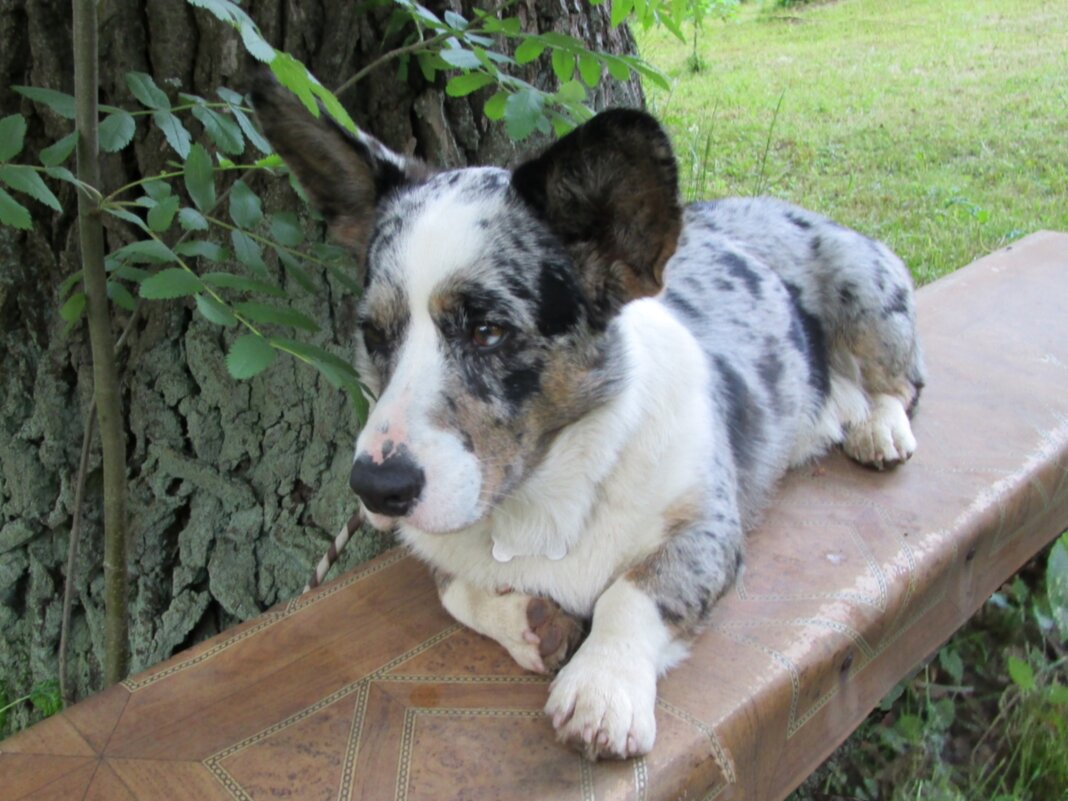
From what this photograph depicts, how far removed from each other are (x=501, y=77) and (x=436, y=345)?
0.65 m

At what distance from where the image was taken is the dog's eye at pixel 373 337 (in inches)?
83.7

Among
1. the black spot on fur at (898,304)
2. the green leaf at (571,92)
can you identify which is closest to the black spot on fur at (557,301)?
the green leaf at (571,92)

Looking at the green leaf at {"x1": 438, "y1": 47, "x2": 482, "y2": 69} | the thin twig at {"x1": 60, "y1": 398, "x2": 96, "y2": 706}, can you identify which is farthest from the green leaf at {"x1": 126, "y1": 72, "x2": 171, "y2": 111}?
the thin twig at {"x1": 60, "y1": 398, "x2": 96, "y2": 706}

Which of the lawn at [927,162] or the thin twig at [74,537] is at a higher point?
the thin twig at [74,537]

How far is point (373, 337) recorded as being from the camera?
216 cm

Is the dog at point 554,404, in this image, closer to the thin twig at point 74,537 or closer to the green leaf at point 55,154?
the green leaf at point 55,154

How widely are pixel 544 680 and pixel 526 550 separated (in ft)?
0.94

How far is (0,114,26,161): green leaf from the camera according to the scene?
1.87 meters

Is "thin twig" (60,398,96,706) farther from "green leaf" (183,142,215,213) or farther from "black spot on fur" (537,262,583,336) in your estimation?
"black spot on fur" (537,262,583,336)

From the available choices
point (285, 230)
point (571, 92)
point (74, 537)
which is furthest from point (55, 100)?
point (74, 537)

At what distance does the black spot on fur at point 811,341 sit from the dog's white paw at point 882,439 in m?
0.17

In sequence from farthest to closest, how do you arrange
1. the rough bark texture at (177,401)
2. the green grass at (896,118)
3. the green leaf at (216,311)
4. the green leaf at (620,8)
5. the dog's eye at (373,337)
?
the green grass at (896,118), the rough bark texture at (177,401), the green leaf at (620,8), the dog's eye at (373,337), the green leaf at (216,311)

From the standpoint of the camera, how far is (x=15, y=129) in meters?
1.89

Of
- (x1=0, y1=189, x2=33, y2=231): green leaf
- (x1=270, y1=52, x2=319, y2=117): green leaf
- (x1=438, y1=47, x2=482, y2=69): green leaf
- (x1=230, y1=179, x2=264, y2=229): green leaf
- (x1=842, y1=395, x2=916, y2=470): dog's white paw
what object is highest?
(x1=270, y1=52, x2=319, y2=117): green leaf
